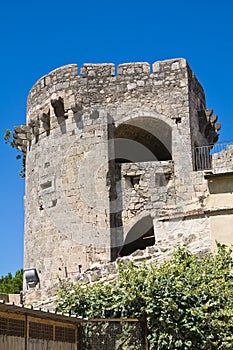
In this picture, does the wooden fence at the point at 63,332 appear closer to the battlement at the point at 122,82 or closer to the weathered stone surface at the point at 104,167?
the weathered stone surface at the point at 104,167

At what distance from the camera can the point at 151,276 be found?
8820 millimetres

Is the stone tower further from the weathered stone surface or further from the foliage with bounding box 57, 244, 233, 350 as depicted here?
the foliage with bounding box 57, 244, 233, 350

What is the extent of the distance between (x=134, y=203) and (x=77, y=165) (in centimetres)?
178

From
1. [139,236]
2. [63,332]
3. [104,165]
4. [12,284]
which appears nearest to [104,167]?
[104,165]

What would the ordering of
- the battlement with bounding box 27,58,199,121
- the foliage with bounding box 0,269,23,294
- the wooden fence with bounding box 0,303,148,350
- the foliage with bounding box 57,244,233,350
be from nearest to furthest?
the wooden fence with bounding box 0,303,148,350 < the foliage with bounding box 57,244,233,350 < the battlement with bounding box 27,58,199,121 < the foliage with bounding box 0,269,23,294

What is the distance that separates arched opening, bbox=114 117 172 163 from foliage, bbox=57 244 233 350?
680 centimetres

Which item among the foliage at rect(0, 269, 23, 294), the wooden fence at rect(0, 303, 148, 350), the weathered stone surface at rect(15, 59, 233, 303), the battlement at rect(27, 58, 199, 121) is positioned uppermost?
the battlement at rect(27, 58, 199, 121)

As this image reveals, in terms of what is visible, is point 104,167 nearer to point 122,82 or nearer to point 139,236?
point 139,236

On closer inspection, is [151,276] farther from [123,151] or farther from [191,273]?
[123,151]

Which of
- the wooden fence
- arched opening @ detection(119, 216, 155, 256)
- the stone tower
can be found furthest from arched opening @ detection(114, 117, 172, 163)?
the wooden fence

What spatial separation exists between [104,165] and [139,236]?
82.5 inches

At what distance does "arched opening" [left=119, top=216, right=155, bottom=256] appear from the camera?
571 inches

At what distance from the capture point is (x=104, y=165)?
47.3 ft

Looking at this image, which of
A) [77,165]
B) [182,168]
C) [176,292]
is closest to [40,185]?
[77,165]
